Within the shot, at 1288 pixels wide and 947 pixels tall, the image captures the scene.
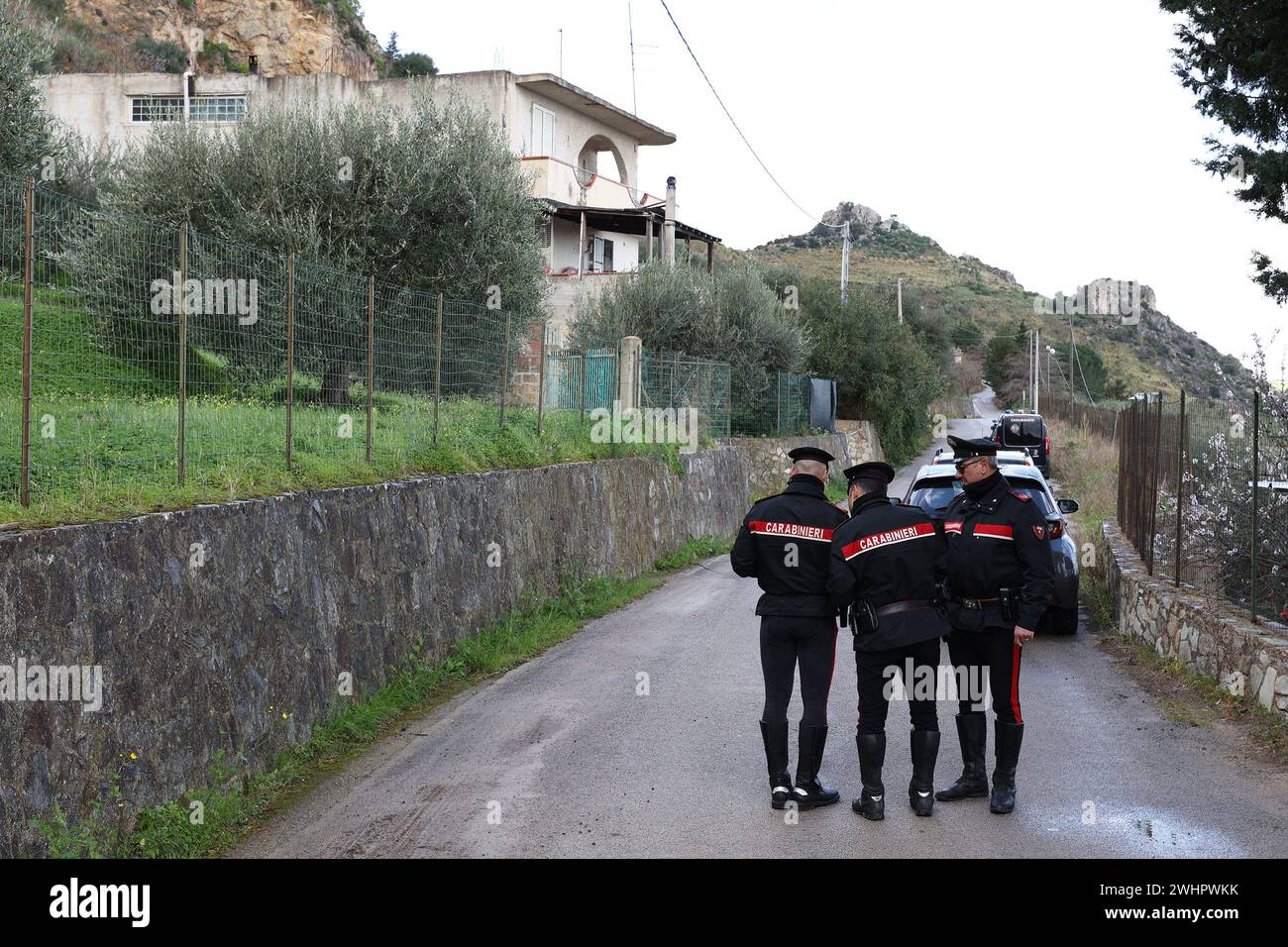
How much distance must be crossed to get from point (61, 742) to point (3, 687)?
497 mm

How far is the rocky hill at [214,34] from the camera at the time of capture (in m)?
52.3

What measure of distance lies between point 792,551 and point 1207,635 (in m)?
4.56

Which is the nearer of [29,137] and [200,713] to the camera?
[200,713]

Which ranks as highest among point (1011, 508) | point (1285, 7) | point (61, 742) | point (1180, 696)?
point (1285, 7)

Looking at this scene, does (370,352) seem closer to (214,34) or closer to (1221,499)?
(1221,499)

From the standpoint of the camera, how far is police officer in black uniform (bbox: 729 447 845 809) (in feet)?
20.7

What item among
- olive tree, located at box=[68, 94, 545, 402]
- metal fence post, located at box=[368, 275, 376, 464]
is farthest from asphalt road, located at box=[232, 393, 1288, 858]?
olive tree, located at box=[68, 94, 545, 402]

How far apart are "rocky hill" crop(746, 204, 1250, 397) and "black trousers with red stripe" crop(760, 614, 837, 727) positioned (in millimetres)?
87956

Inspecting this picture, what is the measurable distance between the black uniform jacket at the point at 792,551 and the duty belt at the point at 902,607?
30 cm

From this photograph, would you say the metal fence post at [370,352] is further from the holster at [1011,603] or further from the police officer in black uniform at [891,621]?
the holster at [1011,603]

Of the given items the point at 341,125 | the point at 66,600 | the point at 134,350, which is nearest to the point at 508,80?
the point at 341,125

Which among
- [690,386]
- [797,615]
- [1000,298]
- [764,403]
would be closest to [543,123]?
[764,403]

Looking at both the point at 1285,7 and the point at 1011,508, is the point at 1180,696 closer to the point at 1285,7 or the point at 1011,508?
the point at 1011,508
